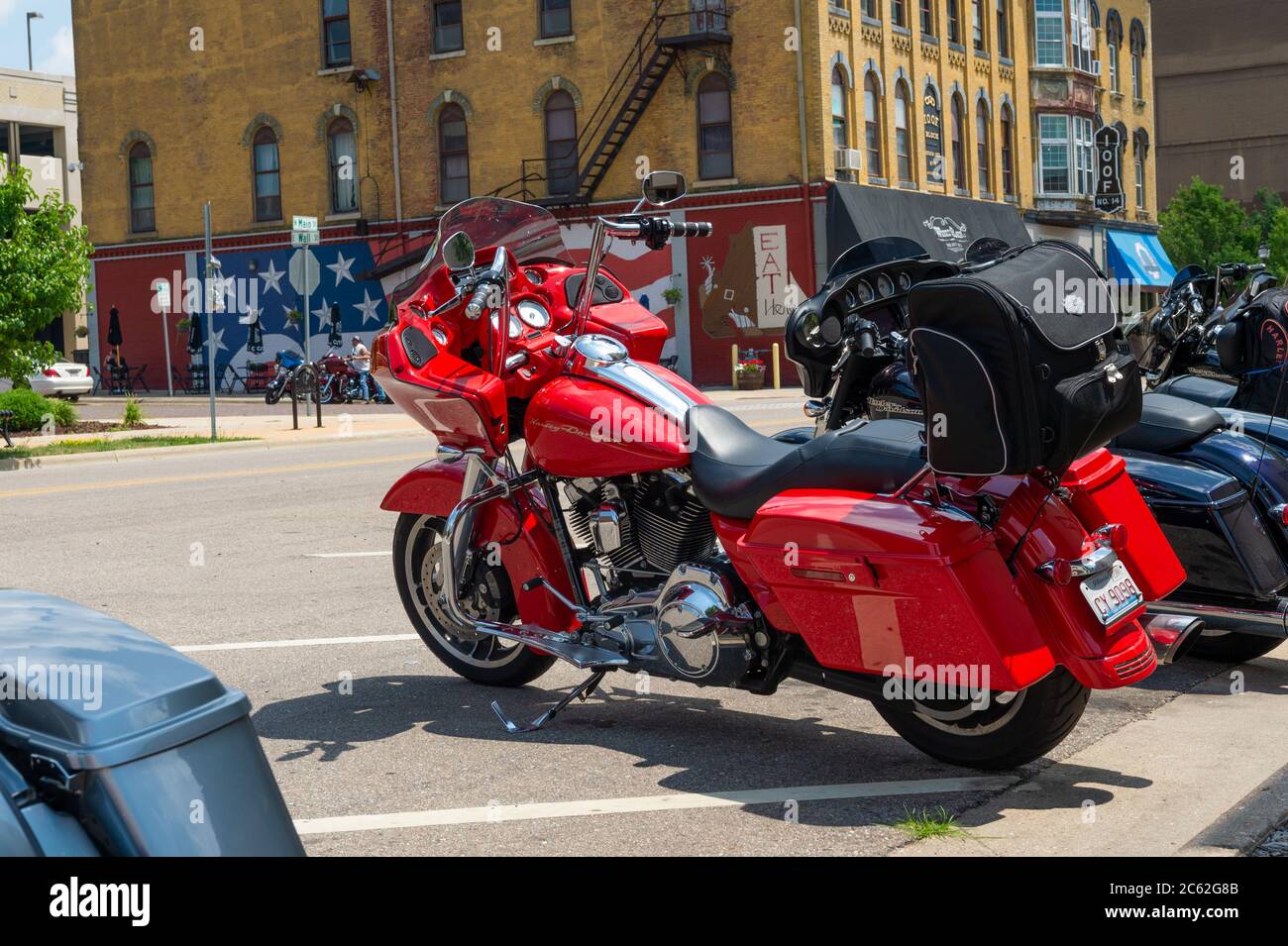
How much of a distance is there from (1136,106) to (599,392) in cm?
5016

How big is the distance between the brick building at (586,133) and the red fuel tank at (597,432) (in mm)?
30210

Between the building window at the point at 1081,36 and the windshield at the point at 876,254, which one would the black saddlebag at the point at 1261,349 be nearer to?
the windshield at the point at 876,254

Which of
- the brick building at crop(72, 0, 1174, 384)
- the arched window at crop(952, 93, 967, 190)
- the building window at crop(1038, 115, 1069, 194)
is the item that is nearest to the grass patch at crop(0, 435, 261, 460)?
the brick building at crop(72, 0, 1174, 384)

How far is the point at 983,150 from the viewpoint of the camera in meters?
42.5

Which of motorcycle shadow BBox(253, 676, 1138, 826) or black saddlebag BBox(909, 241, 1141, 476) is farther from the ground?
black saddlebag BBox(909, 241, 1141, 476)

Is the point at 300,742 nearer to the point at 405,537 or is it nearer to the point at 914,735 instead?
the point at 405,537

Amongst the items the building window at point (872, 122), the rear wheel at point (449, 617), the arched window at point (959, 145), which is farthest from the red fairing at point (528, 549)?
the arched window at point (959, 145)

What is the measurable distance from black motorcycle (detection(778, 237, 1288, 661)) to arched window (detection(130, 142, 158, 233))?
1618 inches

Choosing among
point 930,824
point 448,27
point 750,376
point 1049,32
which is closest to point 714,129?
point 750,376

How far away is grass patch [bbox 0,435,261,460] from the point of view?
67.5ft

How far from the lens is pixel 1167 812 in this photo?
4445 mm

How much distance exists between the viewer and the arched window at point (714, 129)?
118 ft

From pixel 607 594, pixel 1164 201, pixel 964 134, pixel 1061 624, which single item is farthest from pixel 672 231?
pixel 1164 201

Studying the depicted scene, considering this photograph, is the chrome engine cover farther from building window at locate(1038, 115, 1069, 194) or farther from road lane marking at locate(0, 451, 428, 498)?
building window at locate(1038, 115, 1069, 194)
